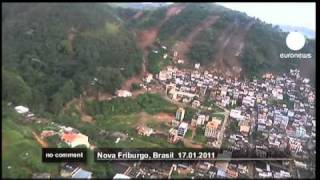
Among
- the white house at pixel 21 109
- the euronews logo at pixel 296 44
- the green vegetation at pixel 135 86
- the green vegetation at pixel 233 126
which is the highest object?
the euronews logo at pixel 296 44

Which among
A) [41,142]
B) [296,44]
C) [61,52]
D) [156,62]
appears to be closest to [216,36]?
[156,62]

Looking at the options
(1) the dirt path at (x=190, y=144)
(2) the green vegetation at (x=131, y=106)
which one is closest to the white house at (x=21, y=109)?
(2) the green vegetation at (x=131, y=106)

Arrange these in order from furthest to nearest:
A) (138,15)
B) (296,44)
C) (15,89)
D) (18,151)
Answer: (138,15)
(296,44)
(15,89)
(18,151)

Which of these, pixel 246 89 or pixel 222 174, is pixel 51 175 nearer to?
pixel 222 174

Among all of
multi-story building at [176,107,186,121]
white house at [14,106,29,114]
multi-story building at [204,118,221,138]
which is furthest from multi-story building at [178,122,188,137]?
white house at [14,106,29,114]

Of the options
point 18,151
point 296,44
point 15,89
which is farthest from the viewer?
point 296,44

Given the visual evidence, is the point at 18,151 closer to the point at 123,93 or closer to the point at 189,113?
the point at 123,93

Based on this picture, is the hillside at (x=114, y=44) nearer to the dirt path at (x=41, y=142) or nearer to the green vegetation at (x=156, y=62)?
the green vegetation at (x=156, y=62)
